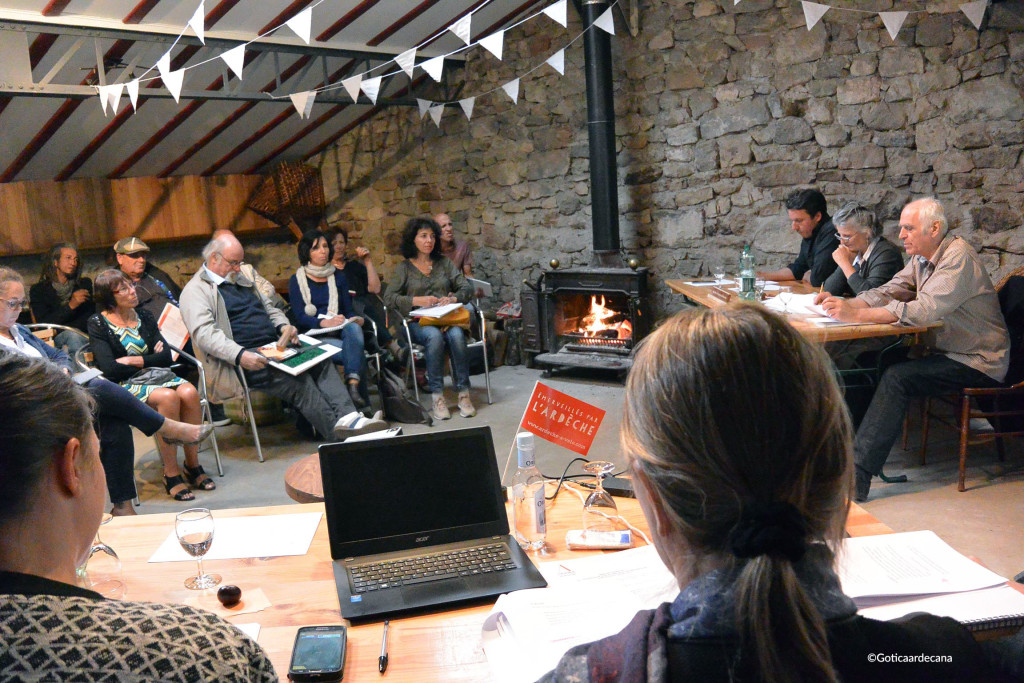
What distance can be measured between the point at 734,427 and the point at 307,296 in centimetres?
494

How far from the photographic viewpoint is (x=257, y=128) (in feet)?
23.8

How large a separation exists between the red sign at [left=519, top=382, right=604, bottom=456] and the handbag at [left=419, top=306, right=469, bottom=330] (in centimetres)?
370

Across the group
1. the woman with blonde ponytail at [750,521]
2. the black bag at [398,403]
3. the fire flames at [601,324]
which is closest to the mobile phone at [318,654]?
the woman with blonde ponytail at [750,521]

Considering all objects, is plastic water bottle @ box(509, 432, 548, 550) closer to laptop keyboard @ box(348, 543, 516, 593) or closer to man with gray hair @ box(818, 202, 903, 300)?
laptop keyboard @ box(348, 543, 516, 593)

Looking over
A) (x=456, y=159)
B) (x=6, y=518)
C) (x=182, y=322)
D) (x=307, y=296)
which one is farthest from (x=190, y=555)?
(x=456, y=159)

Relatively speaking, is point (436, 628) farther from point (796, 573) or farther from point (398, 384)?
point (398, 384)

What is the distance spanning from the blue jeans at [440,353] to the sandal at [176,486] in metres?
1.74

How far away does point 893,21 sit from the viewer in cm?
480

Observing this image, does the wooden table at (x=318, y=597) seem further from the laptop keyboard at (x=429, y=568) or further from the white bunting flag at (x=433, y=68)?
the white bunting flag at (x=433, y=68)

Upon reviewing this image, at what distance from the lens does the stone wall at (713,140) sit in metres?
4.84

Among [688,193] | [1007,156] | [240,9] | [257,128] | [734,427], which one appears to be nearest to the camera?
[734,427]

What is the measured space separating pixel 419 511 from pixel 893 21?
4.43 m

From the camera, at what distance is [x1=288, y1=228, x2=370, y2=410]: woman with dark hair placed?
17.5 feet

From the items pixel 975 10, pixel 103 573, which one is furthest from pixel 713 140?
pixel 103 573
